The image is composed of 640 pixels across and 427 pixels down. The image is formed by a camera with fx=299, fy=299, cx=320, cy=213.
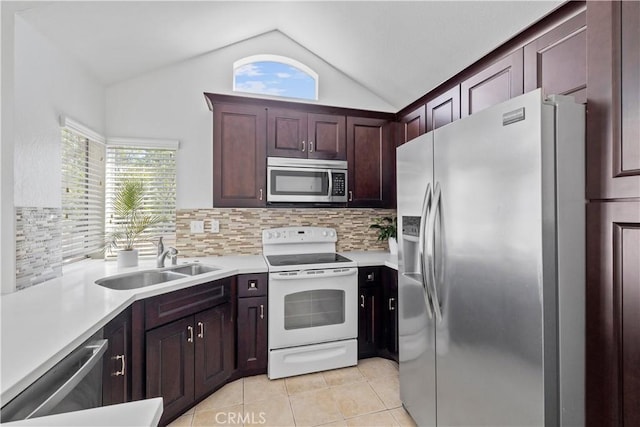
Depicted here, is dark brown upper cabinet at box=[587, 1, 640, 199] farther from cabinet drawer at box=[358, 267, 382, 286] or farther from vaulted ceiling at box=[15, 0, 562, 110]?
cabinet drawer at box=[358, 267, 382, 286]

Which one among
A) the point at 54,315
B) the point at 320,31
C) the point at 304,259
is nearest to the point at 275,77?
the point at 320,31

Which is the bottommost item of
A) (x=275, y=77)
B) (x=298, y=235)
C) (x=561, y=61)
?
(x=298, y=235)

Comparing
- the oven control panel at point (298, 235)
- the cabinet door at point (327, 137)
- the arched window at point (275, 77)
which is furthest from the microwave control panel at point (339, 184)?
the arched window at point (275, 77)

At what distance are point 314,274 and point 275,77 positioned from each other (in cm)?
206

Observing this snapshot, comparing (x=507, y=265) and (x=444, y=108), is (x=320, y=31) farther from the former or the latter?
(x=507, y=265)

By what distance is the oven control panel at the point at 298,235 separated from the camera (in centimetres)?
286

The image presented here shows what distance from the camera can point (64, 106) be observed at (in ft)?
6.40

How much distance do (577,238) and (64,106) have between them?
287 centimetres

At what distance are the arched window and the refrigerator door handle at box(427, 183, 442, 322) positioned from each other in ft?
6.83

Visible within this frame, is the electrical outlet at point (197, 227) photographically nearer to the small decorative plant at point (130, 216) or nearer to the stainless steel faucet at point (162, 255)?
the small decorative plant at point (130, 216)

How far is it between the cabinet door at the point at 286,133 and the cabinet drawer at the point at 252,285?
3.46ft

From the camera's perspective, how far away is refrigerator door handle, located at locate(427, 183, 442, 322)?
4.98 ft

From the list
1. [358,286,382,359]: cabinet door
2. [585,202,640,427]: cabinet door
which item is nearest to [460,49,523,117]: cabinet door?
[585,202,640,427]: cabinet door

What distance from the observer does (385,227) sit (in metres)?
3.06
